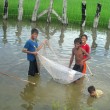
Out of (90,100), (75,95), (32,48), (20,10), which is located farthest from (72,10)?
(90,100)

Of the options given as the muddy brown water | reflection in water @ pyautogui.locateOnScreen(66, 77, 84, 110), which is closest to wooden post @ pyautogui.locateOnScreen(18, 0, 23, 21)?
the muddy brown water

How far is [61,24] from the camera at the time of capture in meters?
19.8

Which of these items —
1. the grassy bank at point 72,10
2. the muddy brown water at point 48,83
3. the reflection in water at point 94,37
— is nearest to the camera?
the muddy brown water at point 48,83

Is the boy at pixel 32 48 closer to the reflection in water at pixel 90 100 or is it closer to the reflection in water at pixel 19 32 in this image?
the reflection in water at pixel 90 100

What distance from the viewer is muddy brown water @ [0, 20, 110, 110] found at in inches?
320

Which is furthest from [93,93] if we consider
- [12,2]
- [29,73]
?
[12,2]

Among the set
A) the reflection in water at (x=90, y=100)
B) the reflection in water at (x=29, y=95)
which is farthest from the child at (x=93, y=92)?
the reflection in water at (x=29, y=95)

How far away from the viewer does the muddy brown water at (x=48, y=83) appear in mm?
8125

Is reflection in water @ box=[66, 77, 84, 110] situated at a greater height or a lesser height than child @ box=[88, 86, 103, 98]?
lesser

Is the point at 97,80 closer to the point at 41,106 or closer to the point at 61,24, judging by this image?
the point at 41,106

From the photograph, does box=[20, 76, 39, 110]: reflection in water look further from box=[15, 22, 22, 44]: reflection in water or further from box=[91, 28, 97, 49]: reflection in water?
box=[91, 28, 97, 49]: reflection in water

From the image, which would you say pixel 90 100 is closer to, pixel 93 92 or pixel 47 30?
pixel 93 92

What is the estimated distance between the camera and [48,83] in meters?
9.73

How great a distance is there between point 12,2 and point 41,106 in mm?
17834
